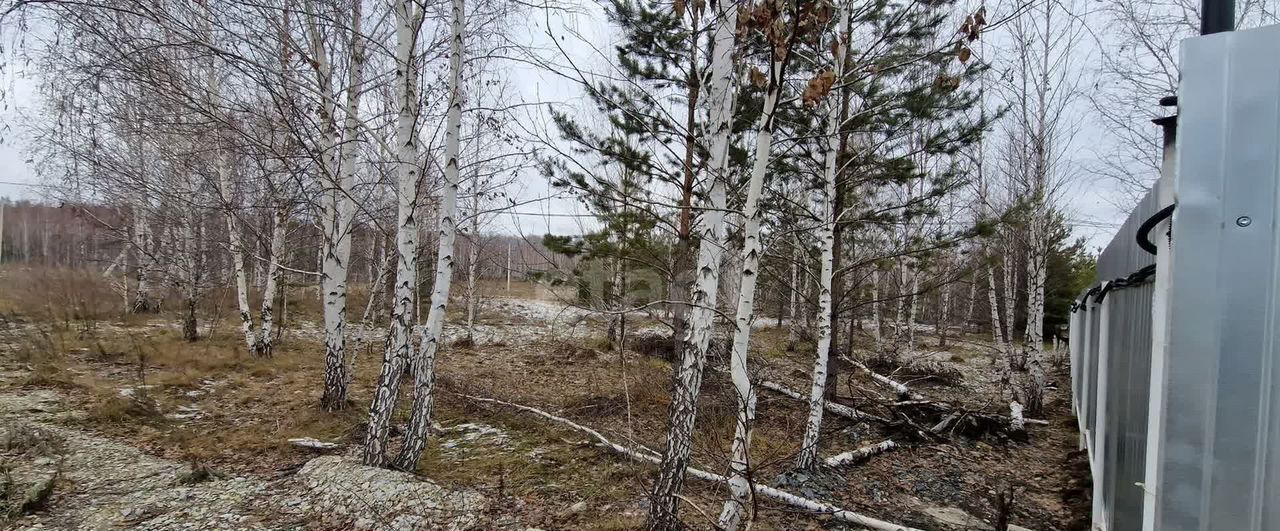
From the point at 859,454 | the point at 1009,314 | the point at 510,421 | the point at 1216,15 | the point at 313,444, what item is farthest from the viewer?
the point at 1009,314

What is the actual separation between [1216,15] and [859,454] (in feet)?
17.1

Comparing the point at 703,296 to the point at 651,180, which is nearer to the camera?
the point at 703,296

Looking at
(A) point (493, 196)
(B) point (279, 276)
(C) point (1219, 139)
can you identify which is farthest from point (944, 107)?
(B) point (279, 276)

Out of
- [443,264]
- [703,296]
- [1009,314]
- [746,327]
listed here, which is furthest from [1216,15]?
[1009,314]

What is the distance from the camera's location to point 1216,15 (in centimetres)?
130

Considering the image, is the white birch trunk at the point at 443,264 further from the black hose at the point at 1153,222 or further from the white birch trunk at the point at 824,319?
the black hose at the point at 1153,222

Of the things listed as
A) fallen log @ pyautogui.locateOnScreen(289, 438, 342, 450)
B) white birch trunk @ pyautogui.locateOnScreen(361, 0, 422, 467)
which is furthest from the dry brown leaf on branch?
fallen log @ pyautogui.locateOnScreen(289, 438, 342, 450)

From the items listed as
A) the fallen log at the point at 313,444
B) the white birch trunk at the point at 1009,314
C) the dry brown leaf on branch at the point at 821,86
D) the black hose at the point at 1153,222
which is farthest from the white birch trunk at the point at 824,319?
the white birch trunk at the point at 1009,314

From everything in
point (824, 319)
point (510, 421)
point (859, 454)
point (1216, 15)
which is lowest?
point (510, 421)

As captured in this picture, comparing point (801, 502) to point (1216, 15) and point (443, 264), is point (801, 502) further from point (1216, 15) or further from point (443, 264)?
point (1216, 15)

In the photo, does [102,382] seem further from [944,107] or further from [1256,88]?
[944,107]

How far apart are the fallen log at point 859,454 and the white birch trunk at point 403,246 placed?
14.1 feet

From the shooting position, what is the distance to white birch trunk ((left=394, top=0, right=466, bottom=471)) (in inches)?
180

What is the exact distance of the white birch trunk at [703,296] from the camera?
3.14m
